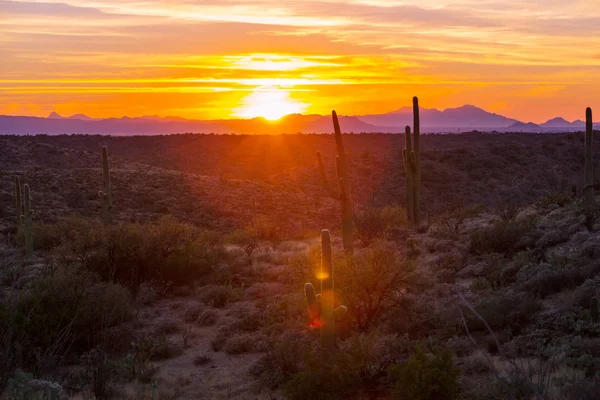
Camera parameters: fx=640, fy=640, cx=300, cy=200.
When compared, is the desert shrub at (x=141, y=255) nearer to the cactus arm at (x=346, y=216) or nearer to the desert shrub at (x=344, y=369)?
the cactus arm at (x=346, y=216)

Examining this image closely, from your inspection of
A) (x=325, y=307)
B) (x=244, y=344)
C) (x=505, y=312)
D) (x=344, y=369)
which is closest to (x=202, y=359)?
(x=244, y=344)

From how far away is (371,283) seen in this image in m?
13.1

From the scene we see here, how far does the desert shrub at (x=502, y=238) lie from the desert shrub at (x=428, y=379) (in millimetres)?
9896

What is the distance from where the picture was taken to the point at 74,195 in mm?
39812

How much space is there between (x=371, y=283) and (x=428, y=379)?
493 cm

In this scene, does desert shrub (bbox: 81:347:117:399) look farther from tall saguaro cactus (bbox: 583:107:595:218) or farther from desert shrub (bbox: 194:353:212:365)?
tall saguaro cactus (bbox: 583:107:595:218)

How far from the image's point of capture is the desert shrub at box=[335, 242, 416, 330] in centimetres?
1273

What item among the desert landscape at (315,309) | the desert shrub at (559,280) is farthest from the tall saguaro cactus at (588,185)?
the desert shrub at (559,280)

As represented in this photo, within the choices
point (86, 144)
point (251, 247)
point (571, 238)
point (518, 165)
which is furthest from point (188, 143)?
point (571, 238)

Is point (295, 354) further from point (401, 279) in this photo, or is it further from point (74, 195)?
→ point (74, 195)

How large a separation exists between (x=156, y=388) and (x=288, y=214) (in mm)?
31055

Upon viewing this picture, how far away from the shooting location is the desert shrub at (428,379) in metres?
8.19

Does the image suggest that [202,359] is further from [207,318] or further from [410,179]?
[410,179]

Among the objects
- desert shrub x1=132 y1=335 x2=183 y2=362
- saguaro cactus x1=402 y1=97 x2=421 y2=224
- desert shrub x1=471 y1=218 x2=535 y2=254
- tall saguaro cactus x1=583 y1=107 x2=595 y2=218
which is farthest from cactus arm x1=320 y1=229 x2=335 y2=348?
saguaro cactus x1=402 y1=97 x2=421 y2=224
